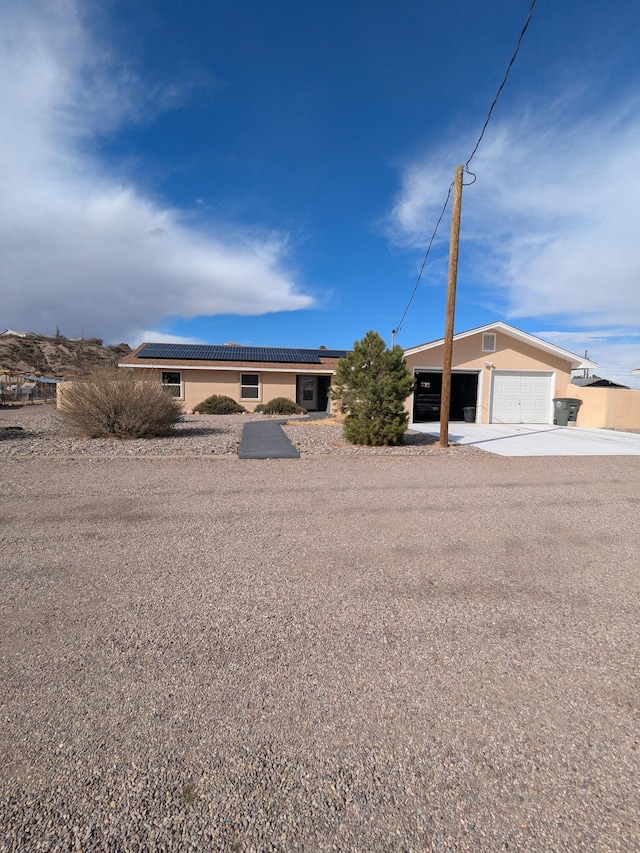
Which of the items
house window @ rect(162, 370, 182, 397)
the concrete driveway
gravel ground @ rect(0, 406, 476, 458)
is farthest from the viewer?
house window @ rect(162, 370, 182, 397)

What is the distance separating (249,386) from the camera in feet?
85.3

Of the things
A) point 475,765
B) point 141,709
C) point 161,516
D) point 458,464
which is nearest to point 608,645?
point 475,765

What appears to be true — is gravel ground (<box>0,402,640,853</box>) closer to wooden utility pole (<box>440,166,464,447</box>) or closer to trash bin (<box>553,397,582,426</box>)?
wooden utility pole (<box>440,166,464,447</box>)

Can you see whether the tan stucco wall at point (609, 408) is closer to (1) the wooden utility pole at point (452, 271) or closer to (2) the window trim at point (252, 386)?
(1) the wooden utility pole at point (452, 271)

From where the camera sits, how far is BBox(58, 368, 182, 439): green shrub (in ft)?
42.1

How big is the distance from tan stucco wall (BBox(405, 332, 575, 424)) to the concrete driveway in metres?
1.77

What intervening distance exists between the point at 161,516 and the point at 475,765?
4.64 meters

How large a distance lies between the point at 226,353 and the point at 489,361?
14973 millimetres

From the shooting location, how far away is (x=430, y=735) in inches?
87.5

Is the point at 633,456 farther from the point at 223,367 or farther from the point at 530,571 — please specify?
the point at 223,367

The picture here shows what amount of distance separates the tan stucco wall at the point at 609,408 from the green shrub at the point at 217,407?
16571 mm

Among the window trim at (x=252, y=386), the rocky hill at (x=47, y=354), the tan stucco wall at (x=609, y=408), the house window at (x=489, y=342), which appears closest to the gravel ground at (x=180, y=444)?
the house window at (x=489, y=342)

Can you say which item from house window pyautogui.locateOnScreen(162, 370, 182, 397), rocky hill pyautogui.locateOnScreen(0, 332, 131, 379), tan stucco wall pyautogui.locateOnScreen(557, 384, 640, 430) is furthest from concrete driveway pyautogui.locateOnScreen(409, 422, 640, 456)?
rocky hill pyautogui.locateOnScreen(0, 332, 131, 379)

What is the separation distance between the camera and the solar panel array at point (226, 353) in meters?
25.9
